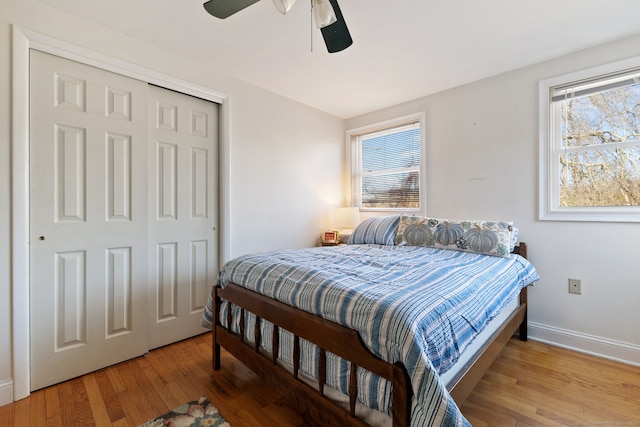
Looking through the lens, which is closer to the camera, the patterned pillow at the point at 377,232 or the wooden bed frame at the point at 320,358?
the wooden bed frame at the point at 320,358

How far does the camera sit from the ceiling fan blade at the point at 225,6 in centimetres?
137

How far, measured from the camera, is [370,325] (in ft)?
3.42

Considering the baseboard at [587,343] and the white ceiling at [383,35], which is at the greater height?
the white ceiling at [383,35]

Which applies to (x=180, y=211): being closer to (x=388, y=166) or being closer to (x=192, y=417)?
(x=192, y=417)

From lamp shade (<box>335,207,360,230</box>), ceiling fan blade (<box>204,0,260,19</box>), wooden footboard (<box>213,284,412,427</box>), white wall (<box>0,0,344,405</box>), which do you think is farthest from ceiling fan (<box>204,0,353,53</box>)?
lamp shade (<box>335,207,360,230</box>)

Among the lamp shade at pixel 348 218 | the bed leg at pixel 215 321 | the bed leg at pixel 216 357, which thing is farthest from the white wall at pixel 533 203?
the bed leg at pixel 216 357

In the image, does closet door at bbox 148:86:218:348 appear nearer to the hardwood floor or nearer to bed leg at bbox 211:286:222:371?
the hardwood floor

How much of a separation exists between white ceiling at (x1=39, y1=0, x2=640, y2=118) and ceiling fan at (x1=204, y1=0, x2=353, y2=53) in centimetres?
31

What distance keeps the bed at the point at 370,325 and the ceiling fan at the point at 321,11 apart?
1.25m

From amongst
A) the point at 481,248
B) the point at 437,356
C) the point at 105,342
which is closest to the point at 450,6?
the point at 481,248

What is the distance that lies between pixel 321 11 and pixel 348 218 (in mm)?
2280

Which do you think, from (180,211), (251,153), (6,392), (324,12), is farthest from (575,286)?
(6,392)

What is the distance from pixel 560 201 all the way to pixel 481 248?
85 cm

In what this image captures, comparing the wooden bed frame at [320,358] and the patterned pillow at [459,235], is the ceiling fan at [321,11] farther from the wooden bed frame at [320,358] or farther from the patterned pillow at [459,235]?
the patterned pillow at [459,235]
